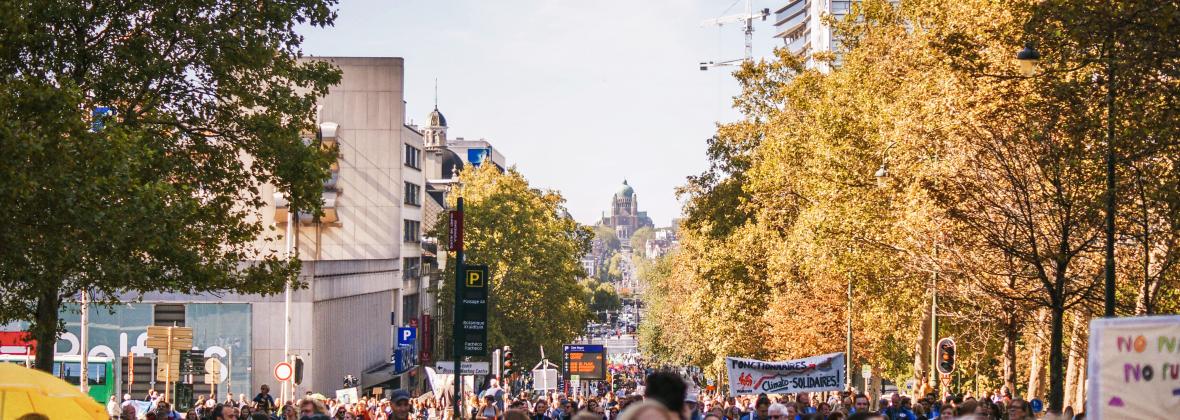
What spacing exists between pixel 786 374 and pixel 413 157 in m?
48.7

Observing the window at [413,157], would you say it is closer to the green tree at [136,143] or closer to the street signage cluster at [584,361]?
the street signage cluster at [584,361]

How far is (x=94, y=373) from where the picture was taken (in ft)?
150

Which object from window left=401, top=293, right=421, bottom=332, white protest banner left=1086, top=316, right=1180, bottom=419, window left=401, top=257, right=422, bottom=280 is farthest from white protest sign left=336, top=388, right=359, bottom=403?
window left=401, top=293, right=421, bottom=332

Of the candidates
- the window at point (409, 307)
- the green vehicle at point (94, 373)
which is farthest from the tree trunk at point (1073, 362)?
the window at point (409, 307)

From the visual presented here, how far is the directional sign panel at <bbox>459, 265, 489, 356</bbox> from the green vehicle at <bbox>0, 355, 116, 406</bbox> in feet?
72.6

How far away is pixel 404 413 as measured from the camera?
570 inches

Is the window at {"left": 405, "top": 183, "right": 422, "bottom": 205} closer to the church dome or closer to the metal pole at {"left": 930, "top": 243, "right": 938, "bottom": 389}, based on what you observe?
the metal pole at {"left": 930, "top": 243, "right": 938, "bottom": 389}

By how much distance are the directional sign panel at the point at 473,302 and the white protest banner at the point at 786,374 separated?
4781mm

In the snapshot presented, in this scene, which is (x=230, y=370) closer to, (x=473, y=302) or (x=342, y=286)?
(x=342, y=286)

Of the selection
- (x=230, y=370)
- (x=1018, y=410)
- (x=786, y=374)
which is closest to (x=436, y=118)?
(x=230, y=370)

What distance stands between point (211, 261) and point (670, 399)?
14959 millimetres

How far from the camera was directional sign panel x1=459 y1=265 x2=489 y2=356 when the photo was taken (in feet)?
84.9

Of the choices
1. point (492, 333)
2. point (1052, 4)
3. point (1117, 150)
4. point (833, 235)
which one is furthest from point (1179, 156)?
point (492, 333)

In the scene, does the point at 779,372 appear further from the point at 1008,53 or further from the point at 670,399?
the point at 670,399
